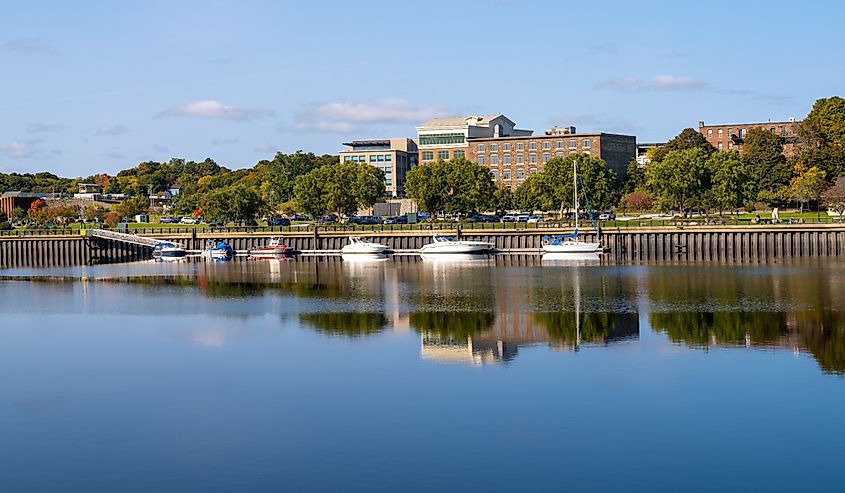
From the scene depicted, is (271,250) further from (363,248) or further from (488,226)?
(488,226)

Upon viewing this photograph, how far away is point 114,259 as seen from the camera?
129 m

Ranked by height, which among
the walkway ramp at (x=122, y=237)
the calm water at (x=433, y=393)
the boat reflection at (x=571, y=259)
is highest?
the walkway ramp at (x=122, y=237)

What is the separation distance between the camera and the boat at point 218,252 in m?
121

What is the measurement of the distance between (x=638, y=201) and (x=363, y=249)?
56.1 metres

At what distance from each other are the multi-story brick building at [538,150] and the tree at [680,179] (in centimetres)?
5360

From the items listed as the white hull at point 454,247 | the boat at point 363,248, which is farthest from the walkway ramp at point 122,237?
the white hull at point 454,247

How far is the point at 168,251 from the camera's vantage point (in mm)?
123688

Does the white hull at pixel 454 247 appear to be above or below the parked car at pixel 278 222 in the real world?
below

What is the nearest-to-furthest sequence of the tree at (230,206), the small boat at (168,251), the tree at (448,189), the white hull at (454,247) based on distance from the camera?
the white hull at (454,247) < the small boat at (168,251) < the tree at (448,189) < the tree at (230,206)

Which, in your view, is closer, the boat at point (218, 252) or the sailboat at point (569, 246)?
the sailboat at point (569, 246)

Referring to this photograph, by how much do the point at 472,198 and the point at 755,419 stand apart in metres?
112

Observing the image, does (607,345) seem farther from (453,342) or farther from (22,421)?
(22,421)

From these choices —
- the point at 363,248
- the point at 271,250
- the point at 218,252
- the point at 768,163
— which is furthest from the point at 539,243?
the point at 768,163

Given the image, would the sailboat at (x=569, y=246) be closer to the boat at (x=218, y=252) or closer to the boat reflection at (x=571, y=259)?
the boat reflection at (x=571, y=259)
